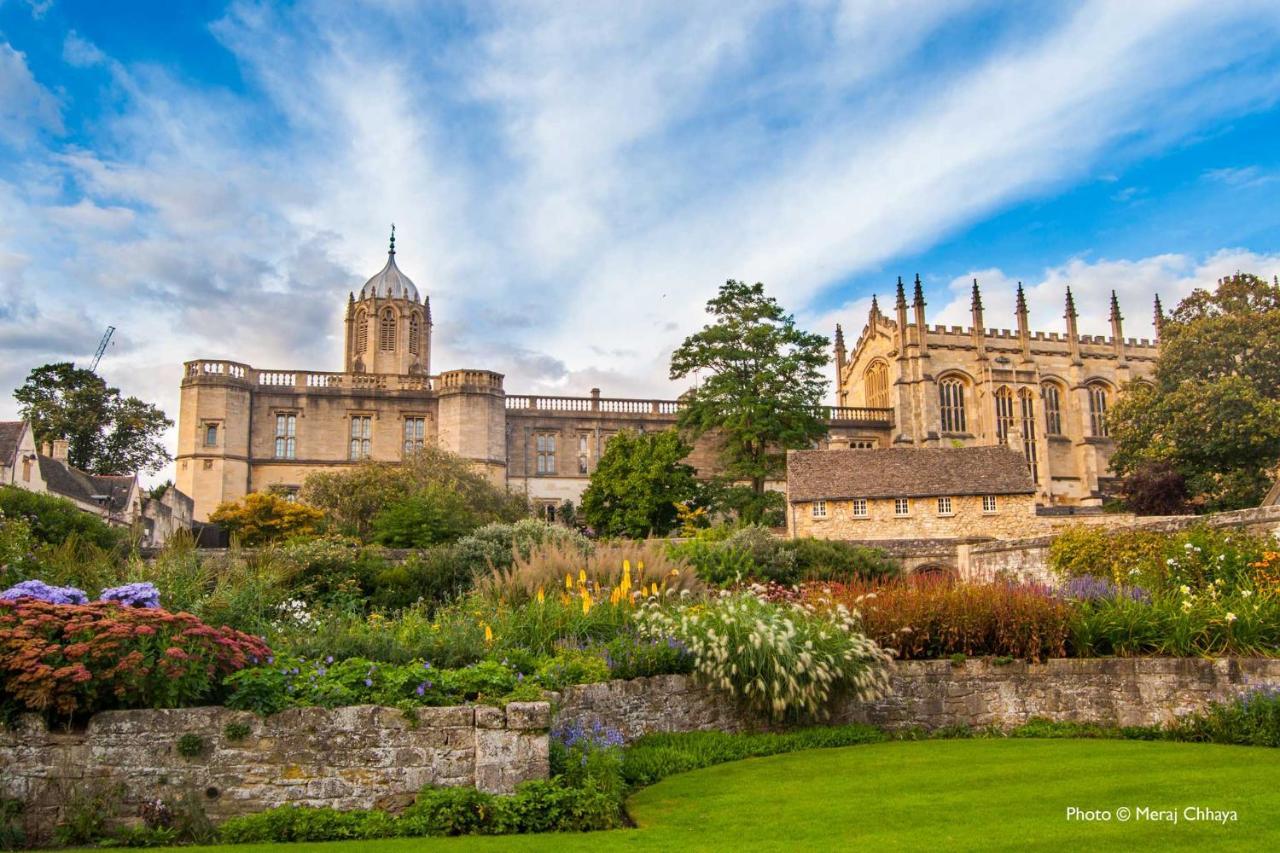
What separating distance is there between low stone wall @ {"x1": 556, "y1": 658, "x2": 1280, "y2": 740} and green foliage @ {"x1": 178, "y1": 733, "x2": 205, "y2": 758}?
5.09 meters

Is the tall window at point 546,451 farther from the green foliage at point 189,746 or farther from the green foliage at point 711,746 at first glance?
the green foliage at point 189,746

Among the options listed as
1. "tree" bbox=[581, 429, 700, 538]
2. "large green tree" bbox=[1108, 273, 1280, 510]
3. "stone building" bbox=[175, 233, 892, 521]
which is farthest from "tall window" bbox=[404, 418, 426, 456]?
"large green tree" bbox=[1108, 273, 1280, 510]

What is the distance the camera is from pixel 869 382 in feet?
214

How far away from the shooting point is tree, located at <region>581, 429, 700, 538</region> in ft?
131

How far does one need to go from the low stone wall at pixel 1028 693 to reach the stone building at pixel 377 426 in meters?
35.0

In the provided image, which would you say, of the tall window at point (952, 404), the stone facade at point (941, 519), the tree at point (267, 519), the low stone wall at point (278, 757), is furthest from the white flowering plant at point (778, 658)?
the tall window at point (952, 404)

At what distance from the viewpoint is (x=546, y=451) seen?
172 feet

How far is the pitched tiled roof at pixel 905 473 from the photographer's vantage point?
3338cm

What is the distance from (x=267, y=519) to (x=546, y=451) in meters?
18.7

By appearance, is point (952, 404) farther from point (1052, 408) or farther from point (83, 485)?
point (83, 485)

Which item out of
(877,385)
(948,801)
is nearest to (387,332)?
(877,385)

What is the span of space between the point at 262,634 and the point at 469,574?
11.4m

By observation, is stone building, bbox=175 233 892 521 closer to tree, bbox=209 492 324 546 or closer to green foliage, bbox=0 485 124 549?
tree, bbox=209 492 324 546

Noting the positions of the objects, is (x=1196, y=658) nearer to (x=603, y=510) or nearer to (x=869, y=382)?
(x=603, y=510)
